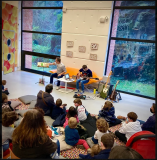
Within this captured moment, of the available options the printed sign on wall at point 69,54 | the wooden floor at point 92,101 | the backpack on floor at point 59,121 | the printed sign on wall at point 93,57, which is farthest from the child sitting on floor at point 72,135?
the printed sign on wall at point 69,54

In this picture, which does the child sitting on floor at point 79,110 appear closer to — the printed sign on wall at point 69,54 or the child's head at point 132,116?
the child's head at point 132,116

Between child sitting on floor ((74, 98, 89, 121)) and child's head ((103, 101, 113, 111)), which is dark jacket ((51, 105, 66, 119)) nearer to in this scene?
child sitting on floor ((74, 98, 89, 121))

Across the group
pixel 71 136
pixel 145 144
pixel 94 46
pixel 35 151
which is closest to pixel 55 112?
pixel 71 136

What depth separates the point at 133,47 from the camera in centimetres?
611

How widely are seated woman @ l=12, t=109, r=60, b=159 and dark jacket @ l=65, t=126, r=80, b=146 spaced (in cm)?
99

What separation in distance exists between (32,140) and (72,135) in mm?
1228

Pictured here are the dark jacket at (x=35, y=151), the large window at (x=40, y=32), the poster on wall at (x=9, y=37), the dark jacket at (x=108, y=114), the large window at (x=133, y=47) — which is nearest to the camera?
the dark jacket at (x=35, y=151)

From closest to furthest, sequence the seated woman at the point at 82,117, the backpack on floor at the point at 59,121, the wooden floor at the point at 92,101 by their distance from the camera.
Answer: the backpack on floor at the point at 59,121, the seated woman at the point at 82,117, the wooden floor at the point at 92,101

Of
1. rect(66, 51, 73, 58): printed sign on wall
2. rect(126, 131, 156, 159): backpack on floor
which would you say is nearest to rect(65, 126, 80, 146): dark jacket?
rect(126, 131, 156, 159): backpack on floor

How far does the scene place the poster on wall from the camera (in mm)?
6945

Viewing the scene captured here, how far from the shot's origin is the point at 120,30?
6.18 meters

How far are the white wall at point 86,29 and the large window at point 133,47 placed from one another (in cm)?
39

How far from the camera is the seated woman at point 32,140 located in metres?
1.72

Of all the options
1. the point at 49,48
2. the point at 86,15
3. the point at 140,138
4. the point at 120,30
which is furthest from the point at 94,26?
the point at 140,138
